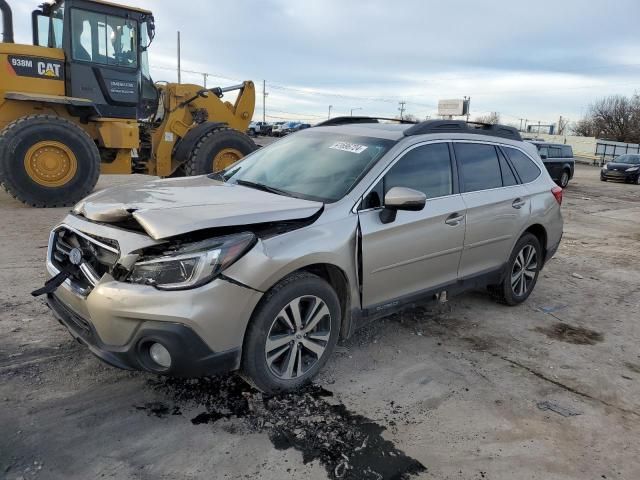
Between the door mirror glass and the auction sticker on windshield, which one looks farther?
the auction sticker on windshield

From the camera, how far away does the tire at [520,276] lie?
201 inches

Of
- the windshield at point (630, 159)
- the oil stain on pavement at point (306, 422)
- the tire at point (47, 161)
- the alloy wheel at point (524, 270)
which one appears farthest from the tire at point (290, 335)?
the windshield at point (630, 159)

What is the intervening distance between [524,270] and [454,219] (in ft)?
5.22

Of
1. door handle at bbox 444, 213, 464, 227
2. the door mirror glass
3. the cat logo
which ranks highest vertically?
the cat logo

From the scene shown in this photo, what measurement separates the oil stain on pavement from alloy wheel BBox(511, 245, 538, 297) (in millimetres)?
2751

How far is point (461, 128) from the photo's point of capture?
4.57m

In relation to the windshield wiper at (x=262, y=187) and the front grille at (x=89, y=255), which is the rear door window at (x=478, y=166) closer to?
the windshield wiper at (x=262, y=187)

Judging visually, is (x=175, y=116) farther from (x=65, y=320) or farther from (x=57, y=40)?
(x=65, y=320)

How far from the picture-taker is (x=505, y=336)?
458 centimetres

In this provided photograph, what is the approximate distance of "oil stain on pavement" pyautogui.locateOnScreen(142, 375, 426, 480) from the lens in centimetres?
269

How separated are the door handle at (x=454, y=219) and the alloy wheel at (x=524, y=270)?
123cm

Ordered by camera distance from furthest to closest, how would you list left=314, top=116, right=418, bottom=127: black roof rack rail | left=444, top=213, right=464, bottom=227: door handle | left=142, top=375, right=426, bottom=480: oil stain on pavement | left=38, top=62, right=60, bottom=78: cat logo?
left=38, top=62, right=60, bottom=78: cat logo
left=314, top=116, right=418, bottom=127: black roof rack rail
left=444, top=213, right=464, bottom=227: door handle
left=142, top=375, right=426, bottom=480: oil stain on pavement

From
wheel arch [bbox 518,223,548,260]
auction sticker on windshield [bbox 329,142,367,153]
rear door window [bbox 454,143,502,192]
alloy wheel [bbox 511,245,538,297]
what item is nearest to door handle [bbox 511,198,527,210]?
rear door window [bbox 454,143,502,192]

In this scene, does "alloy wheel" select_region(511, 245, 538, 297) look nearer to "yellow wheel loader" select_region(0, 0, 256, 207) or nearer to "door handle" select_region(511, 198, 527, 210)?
"door handle" select_region(511, 198, 527, 210)
